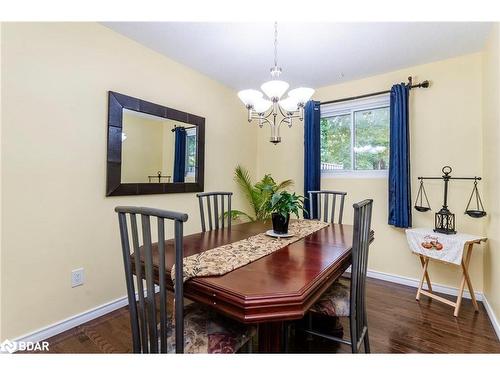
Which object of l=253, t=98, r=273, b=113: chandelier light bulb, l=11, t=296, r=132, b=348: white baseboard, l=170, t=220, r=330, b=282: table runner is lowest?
l=11, t=296, r=132, b=348: white baseboard

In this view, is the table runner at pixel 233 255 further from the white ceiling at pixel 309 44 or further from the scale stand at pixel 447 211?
the white ceiling at pixel 309 44

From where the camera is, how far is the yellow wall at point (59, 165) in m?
1.71

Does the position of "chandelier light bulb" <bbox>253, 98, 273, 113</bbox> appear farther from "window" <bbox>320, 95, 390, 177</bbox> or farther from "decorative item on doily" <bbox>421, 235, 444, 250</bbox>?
"decorative item on doily" <bbox>421, 235, 444, 250</bbox>

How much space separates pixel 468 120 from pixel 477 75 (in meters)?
0.43

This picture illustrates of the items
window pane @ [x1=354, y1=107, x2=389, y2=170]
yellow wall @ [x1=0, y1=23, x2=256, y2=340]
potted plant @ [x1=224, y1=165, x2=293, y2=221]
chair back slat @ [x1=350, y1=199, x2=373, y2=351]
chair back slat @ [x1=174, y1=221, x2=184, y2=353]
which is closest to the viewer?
chair back slat @ [x1=174, y1=221, x2=184, y2=353]

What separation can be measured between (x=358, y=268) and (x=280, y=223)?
0.63 metres

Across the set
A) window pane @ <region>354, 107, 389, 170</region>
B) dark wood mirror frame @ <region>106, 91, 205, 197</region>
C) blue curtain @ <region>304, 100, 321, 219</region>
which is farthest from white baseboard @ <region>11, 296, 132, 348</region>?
window pane @ <region>354, 107, 389, 170</region>

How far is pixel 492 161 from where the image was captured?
2162mm

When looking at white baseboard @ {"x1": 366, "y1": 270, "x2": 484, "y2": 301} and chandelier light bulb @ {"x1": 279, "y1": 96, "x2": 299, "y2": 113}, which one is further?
white baseboard @ {"x1": 366, "y1": 270, "x2": 484, "y2": 301}

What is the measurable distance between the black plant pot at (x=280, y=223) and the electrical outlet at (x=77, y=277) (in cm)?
158

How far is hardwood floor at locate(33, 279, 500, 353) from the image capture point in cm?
177

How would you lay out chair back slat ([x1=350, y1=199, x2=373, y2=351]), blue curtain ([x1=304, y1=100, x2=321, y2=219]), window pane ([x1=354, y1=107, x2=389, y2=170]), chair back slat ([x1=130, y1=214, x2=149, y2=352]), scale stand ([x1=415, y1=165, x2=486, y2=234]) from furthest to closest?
1. blue curtain ([x1=304, y1=100, x2=321, y2=219])
2. window pane ([x1=354, y1=107, x2=389, y2=170])
3. scale stand ([x1=415, y1=165, x2=486, y2=234])
4. chair back slat ([x1=350, y1=199, x2=373, y2=351])
5. chair back slat ([x1=130, y1=214, x2=149, y2=352])

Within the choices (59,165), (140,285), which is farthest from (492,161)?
(59,165)

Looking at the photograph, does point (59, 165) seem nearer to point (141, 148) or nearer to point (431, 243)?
point (141, 148)
